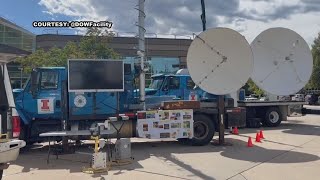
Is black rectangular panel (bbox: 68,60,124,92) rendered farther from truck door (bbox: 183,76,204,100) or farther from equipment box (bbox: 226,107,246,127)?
truck door (bbox: 183,76,204,100)

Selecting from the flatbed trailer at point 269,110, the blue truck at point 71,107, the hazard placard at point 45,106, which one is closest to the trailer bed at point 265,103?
the flatbed trailer at point 269,110

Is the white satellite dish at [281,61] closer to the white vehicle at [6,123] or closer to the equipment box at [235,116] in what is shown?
the equipment box at [235,116]

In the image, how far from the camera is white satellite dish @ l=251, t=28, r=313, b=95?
66.2ft

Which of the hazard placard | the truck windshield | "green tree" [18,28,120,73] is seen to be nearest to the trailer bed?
the truck windshield

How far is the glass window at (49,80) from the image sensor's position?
13.8m

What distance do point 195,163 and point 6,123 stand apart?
5565 mm

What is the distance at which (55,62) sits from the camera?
1480 inches

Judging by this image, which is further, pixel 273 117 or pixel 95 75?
pixel 273 117

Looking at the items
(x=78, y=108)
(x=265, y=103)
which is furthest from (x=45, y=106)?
(x=265, y=103)

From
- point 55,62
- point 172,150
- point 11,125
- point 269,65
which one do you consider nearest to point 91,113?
point 172,150

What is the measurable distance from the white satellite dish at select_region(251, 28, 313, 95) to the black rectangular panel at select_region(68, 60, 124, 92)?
27.3 feet

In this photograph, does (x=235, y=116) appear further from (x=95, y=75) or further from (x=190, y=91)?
(x=95, y=75)

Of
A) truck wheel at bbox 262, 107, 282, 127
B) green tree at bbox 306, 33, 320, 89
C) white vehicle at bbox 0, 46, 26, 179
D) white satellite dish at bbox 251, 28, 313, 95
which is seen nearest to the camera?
white vehicle at bbox 0, 46, 26, 179

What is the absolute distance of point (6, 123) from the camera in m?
7.16
